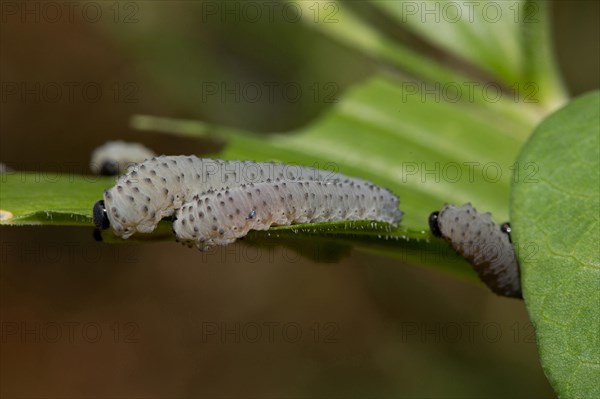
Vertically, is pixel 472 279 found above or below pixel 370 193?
below

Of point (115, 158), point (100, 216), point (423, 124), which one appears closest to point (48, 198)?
point (100, 216)

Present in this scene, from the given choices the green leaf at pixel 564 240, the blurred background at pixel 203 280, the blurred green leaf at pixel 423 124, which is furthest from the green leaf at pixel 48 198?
the blurred background at pixel 203 280

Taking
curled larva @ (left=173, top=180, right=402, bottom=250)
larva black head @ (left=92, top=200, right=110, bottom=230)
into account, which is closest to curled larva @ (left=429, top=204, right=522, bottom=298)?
curled larva @ (left=173, top=180, right=402, bottom=250)

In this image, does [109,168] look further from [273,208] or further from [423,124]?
[423,124]

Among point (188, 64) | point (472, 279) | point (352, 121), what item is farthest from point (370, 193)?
point (188, 64)

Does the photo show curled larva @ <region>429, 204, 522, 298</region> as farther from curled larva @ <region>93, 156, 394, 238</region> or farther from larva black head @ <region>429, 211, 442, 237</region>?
curled larva @ <region>93, 156, 394, 238</region>

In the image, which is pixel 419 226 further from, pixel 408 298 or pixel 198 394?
pixel 198 394

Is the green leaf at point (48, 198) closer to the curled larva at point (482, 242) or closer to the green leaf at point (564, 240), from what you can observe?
the curled larva at point (482, 242)
